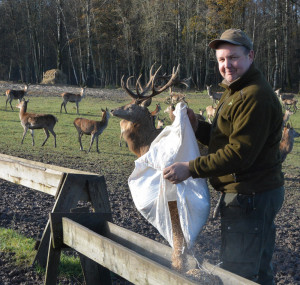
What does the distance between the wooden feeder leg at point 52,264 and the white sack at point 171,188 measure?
32.3 inches

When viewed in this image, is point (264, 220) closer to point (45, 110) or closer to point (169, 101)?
point (45, 110)

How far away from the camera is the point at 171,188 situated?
2572 mm

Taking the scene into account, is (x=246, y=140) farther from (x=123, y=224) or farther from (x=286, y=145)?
(x=286, y=145)

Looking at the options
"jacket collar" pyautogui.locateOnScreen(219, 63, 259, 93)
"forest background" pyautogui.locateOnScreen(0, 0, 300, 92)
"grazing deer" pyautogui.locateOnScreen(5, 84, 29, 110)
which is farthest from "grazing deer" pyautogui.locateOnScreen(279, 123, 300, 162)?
"forest background" pyautogui.locateOnScreen(0, 0, 300, 92)

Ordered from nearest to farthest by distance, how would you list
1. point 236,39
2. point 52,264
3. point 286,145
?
point 236,39 < point 52,264 < point 286,145

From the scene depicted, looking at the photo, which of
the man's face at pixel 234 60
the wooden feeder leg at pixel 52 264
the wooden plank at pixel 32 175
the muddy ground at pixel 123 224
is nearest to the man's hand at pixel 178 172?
the man's face at pixel 234 60

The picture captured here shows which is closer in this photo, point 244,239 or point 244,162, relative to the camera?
point 244,162

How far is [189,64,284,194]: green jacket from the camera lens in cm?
236

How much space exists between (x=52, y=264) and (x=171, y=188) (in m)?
1.16

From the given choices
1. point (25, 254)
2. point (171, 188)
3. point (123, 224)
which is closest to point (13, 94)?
point (123, 224)

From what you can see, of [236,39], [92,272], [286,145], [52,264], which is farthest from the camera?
A: [286,145]

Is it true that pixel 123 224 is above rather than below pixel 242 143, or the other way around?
below

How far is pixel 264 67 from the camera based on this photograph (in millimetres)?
44938

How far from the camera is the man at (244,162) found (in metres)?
2.37
